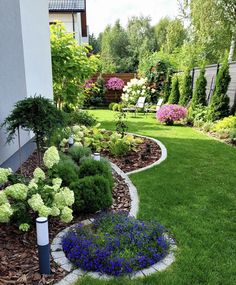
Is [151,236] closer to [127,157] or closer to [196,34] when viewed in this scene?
[127,157]

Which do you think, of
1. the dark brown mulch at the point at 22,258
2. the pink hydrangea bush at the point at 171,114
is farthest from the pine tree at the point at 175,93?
the dark brown mulch at the point at 22,258

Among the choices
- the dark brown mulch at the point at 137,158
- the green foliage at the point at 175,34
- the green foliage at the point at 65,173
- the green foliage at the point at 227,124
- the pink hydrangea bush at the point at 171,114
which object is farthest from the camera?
the green foliage at the point at 175,34

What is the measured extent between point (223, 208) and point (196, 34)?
59.0 ft

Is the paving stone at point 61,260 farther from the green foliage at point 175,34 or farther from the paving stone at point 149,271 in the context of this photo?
the green foliage at point 175,34

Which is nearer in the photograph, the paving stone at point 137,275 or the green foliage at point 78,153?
the paving stone at point 137,275

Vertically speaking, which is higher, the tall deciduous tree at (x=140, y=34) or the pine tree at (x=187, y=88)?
the tall deciduous tree at (x=140, y=34)

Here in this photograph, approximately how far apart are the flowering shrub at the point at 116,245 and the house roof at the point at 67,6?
13.5 m

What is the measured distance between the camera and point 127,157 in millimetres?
5484

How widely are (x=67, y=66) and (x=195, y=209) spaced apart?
547cm

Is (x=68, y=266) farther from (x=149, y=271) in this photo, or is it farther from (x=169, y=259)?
(x=169, y=259)

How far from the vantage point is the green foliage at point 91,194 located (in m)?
3.06

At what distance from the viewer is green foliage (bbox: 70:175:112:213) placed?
3.06 meters

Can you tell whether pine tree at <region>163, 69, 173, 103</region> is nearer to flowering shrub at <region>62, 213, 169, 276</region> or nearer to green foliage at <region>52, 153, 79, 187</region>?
green foliage at <region>52, 153, 79, 187</region>

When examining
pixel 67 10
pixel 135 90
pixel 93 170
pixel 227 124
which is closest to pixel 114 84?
pixel 135 90
